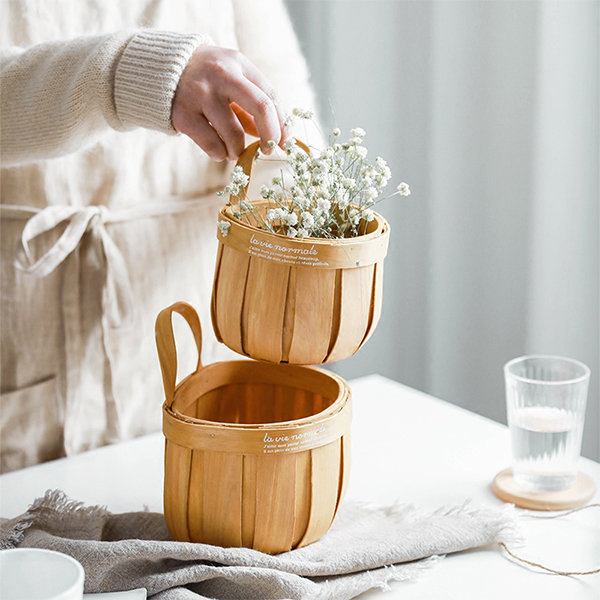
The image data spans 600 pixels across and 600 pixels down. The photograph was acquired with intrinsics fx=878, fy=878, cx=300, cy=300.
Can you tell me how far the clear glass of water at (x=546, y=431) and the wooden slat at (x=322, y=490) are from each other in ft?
0.76

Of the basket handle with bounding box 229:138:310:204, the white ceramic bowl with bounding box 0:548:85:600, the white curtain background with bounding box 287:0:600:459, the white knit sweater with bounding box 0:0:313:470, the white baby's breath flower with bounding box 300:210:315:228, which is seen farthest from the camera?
the white curtain background with bounding box 287:0:600:459

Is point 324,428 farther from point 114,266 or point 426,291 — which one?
point 426,291

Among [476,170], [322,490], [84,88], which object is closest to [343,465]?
[322,490]

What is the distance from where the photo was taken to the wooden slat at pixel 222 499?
2.51 ft

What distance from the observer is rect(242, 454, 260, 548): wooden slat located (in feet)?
2.51

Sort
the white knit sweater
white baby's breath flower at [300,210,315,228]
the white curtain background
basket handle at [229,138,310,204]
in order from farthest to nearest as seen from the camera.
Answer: the white curtain background < the white knit sweater < basket handle at [229,138,310,204] < white baby's breath flower at [300,210,315,228]

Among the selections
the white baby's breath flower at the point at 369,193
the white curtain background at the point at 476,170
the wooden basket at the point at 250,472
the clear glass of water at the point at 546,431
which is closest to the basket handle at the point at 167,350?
the wooden basket at the point at 250,472

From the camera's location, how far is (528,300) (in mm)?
1536

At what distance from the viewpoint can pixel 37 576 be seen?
62 centimetres

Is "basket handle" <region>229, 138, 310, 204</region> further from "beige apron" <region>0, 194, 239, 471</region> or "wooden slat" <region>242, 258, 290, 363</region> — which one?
"beige apron" <region>0, 194, 239, 471</region>

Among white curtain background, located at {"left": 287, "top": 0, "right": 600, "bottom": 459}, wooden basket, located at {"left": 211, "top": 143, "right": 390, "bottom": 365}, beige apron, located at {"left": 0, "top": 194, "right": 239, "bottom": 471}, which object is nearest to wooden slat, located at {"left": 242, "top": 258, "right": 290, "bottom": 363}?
wooden basket, located at {"left": 211, "top": 143, "right": 390, "bottom": 365}

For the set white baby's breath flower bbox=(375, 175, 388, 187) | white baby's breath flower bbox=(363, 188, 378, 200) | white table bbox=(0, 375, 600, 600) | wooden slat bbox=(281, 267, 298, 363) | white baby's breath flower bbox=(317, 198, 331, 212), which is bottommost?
white table bbox=(0, 375, 600, 600)

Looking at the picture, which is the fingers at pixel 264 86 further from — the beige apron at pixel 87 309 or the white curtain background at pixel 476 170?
the white curtain background at pixel 476 170

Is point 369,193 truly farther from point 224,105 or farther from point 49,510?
point 49,510
